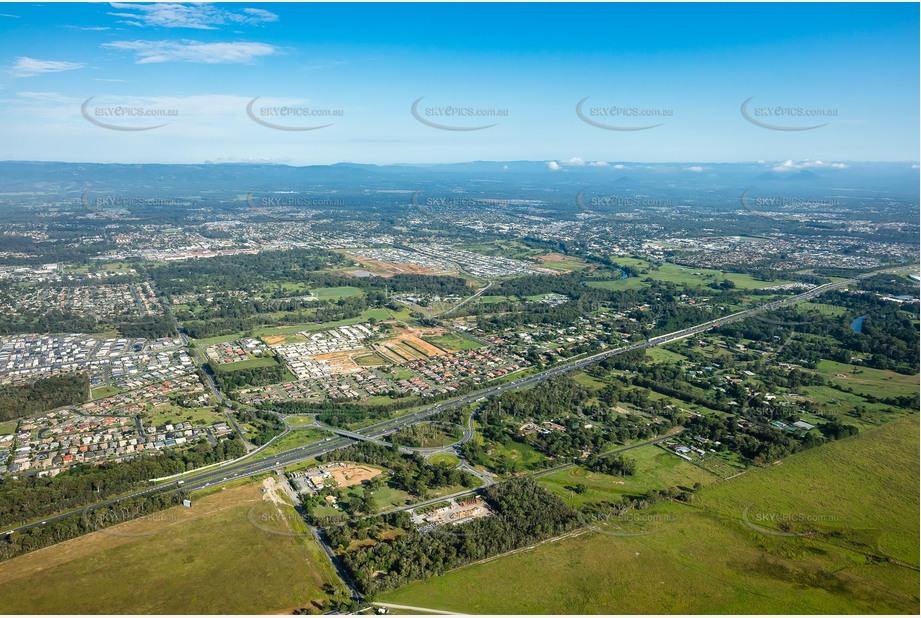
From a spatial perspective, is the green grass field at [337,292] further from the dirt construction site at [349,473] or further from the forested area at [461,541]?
the forested area at [461,541]

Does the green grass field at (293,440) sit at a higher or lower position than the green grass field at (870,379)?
lower

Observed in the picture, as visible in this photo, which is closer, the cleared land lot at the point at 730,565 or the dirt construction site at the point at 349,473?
the cleared land lot at the point at 730,565

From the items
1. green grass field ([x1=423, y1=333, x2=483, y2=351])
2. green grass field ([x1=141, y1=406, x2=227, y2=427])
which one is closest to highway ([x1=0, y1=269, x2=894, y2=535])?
green grass field ([x1=141, y1=406, x2=227, y2=427])

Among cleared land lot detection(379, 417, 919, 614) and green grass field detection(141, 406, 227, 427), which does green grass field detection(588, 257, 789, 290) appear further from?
green grass field detection(141, 406, 227, 427)

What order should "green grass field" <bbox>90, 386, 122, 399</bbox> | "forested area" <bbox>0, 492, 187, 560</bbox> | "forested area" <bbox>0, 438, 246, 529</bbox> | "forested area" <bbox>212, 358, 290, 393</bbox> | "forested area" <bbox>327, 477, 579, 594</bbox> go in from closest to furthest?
"forested area" <bbox>327, 477, 579, 594</bbox> → "forested area" <bbox>0, 492, 187, 560</bbox> → "forested area" <bbox>0, 438, 246, 529</bbox> → "green grass field" <bbox>90, 386, 122, 399</bbox> → "forested area" <bbox>212, 358, 290, 393</bbox>

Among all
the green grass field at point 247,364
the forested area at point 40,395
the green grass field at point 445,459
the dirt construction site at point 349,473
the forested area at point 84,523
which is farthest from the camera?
the green grass field at point 247,364

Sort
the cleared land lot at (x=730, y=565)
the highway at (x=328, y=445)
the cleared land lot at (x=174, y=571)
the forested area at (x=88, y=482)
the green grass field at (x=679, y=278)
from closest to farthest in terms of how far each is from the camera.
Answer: the cleared land lot at (x=174, y=571), the cleared land lot at (x=730, y=565), the forested area at (x=88, y=482), the highway at (x=328, y=445), the green grass field at (x=679, y=278)

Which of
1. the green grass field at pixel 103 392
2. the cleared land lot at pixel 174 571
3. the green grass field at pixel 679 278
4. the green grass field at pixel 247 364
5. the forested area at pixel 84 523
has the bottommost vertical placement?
the cleared land lot at pixel 174 571

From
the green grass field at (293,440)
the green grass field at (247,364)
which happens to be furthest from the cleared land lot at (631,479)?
the green grass field at (247,364)
